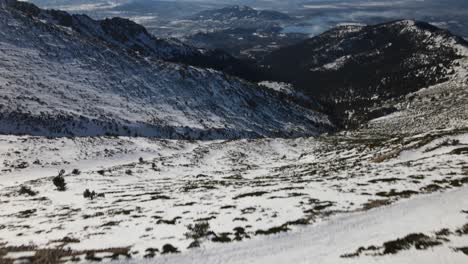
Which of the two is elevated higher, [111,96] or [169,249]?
[169,249]

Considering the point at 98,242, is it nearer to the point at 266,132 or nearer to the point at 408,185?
the point at 408,185

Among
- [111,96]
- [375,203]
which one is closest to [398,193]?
[375,203]

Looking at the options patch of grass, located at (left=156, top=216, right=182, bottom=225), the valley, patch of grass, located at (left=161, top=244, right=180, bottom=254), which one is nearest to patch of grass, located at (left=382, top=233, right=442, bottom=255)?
the valley

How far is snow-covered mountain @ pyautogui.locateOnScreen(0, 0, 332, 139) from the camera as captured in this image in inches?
3116

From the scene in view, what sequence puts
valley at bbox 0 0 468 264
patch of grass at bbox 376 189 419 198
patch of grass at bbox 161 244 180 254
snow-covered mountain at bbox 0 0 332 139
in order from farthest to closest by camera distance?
snow-covered mountain at bbox 0 0 332 139 < patch of grass at bbox 376 189 419 198 < valley at bbox 0 0 468 264 < patch of grass at bbox 161 244 180 254

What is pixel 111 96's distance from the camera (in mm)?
101688

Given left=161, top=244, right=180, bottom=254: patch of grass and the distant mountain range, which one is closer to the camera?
left=161, top=244, right=180, bottom=254: patch of grass

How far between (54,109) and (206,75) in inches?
3079

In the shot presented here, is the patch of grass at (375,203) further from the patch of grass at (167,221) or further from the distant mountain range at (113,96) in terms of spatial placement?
the distant mountain range at (113,96)

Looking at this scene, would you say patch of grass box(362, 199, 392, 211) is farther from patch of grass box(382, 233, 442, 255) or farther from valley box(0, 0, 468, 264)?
patch of grass box(382, 233, 442, 255)

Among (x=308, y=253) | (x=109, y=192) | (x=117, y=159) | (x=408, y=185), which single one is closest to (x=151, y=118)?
(x=117, y=159)

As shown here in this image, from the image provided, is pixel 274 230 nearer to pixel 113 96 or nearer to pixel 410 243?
pixel 410 243

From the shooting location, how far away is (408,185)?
25.8 meters

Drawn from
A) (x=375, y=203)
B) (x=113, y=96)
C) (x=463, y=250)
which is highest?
(x=463, y=250)
